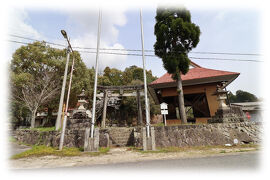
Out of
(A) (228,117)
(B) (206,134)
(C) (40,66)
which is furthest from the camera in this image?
(C) (40,66)

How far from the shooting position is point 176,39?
28.5 ft

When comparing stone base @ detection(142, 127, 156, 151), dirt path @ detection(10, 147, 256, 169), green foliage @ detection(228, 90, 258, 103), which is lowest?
dirt path @ detection(10, 147, 256, 169)

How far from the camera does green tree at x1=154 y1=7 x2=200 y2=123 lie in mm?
8227

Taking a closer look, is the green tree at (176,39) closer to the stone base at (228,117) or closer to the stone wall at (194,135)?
the stone wall at (194,135)

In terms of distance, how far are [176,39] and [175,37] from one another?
178 millimetres

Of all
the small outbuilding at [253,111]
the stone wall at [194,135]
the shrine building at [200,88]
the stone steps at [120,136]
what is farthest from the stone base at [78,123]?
the small outbuilding at [253,111]

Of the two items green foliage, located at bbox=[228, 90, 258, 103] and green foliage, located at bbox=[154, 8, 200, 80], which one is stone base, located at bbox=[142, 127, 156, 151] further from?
green foliage, located at bbox=[228, 90, 258, 103]

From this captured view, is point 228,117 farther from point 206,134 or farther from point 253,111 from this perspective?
point 253,111

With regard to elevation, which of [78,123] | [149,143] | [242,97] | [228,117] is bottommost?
[149,143]

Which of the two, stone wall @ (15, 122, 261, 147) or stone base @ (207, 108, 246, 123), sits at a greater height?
stone base @ (207, 108, 246, 123)

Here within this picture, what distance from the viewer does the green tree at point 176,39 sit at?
8.23 meters

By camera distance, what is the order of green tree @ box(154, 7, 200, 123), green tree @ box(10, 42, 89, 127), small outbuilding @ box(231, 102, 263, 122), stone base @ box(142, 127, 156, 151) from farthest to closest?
1. green tree @ box(10, 42, 89, 127)
2. small outbuilding @ box(231, 102, 263, 122)
3. green tree @ box(154, 7, 200, 123)
4. stone base @ box(142, 127, 156, 151)

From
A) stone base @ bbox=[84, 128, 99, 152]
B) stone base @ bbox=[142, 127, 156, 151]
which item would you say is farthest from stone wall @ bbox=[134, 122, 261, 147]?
stone base @ bbox=[84, 128, 99, 152]

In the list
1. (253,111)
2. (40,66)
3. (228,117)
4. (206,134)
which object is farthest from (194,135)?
(40,66)
